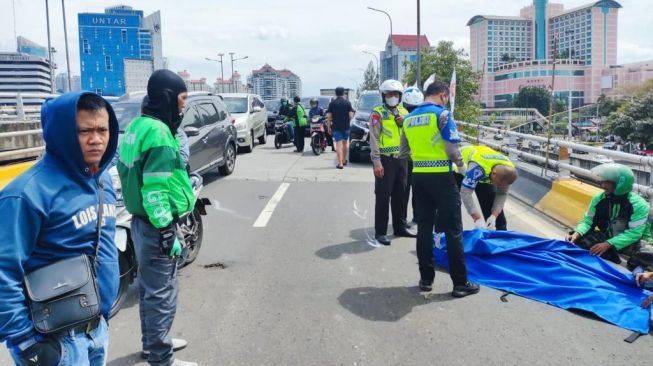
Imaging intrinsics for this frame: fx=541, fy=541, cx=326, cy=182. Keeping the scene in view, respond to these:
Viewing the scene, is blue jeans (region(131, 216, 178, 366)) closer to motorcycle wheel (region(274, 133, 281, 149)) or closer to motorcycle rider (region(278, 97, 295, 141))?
motorcycle rider (region(278, 97, 295, 141))

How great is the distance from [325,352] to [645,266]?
3.46 meters

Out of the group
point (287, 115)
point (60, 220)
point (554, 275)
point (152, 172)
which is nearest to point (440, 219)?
point (554, 275)

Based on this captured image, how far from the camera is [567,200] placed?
25.3 ft

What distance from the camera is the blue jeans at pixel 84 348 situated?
6.84ft

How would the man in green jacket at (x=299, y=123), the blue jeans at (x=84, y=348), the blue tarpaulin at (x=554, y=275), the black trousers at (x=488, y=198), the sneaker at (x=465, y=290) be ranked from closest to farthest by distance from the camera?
the blue jeans at (x=84, y=348) → the blue tarpaulin at (x=554, y=275) → the sneaker at (x=465, y=290) → the black trousers at (x=488, y=198) → the man in green jacket at (x=299, y=123)

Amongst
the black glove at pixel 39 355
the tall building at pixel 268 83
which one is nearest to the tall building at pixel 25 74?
the black glove at pixel 39 355

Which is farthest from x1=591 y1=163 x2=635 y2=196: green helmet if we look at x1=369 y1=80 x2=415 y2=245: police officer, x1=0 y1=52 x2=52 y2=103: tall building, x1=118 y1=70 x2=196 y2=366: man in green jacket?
x1=0 y1=52 x2=52 y2=103: tall building

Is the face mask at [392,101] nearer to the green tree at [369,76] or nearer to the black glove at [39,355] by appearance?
the black glove at [39,355]

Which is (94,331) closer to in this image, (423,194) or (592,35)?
(423,194)

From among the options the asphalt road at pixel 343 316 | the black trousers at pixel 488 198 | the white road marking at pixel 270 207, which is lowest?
the asphalt road at pixel 343 316

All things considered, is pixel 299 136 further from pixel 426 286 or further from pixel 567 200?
pixel 426 286

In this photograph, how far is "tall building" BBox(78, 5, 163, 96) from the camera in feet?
197

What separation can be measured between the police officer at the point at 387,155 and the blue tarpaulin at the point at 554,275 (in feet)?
3.73

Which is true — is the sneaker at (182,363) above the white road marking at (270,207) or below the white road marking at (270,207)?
below
